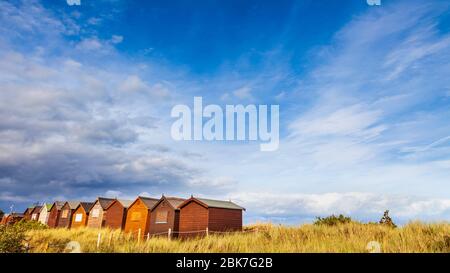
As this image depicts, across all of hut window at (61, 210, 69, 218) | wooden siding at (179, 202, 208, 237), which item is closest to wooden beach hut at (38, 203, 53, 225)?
hut window at (61, 210, 69, 218)

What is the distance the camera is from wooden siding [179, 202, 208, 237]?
112 ft

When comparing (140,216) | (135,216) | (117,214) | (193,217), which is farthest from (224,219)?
(117,214)

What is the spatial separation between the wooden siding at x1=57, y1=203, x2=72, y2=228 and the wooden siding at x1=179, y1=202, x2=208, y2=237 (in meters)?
31.3

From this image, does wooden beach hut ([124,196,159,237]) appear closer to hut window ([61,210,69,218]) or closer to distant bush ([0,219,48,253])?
hut window ([61,210,69,218])

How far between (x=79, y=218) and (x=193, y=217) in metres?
29.5

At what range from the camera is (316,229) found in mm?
18797

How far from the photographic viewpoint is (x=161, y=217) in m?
38.2

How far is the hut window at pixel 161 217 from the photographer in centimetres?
3769

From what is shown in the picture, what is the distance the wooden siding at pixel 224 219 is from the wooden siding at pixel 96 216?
23224 mm
